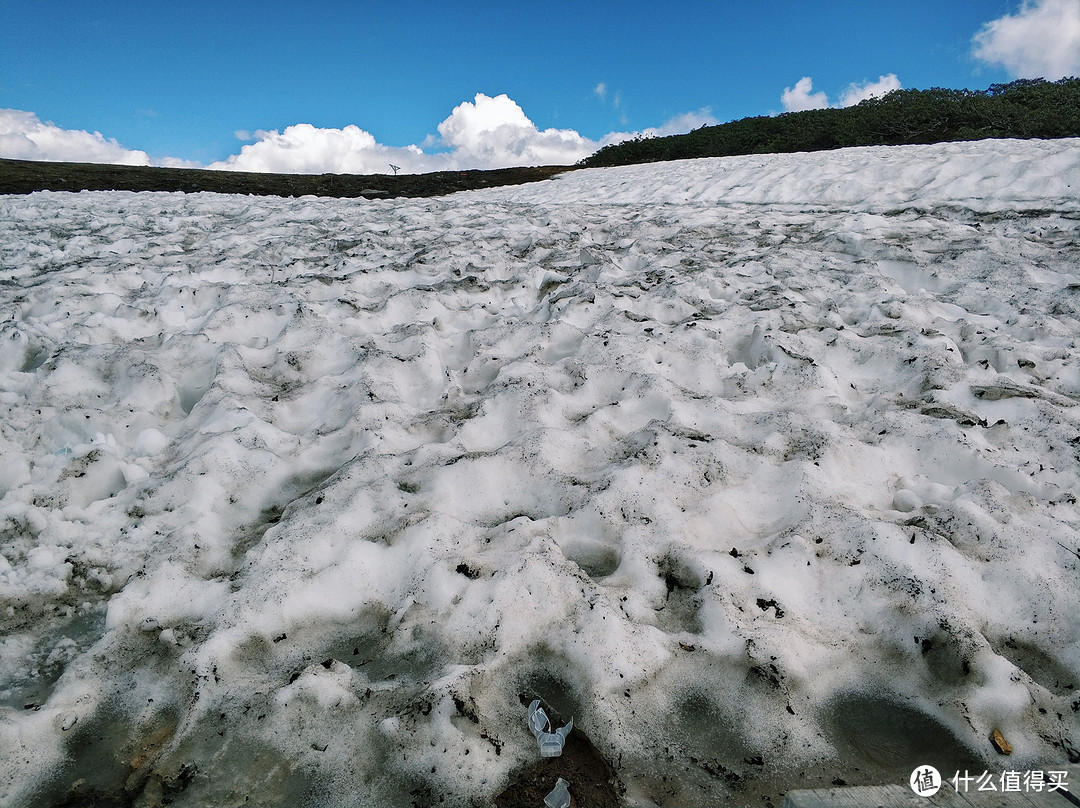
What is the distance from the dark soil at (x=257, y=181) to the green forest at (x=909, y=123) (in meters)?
6.93

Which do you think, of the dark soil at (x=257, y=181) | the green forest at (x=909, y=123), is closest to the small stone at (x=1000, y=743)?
the green forest at (x=909, y=123)

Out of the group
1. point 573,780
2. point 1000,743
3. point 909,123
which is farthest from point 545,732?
point 909,123

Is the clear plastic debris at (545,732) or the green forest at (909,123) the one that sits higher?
the green forest at (909,123)

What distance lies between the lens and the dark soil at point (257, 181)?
627 inches

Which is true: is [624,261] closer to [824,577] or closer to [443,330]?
[443,330]

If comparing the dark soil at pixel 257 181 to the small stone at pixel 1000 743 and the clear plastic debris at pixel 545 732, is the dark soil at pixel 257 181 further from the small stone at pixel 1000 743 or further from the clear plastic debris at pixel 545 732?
the small stone at pixel 1000 743

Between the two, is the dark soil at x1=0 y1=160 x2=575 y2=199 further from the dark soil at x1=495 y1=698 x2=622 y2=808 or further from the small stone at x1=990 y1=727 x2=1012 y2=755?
the small stone at x1=990 y1=727 x2=1012 y2=755

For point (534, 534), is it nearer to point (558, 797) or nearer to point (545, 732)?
point (545, 732)

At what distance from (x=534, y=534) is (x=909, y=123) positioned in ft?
65.7

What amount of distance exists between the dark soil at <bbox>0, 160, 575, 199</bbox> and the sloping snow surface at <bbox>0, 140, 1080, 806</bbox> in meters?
12.9

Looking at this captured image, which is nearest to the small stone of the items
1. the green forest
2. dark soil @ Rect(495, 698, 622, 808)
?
dark soil @ Rect(495, 698, 622, 808)

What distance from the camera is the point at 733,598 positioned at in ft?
7.03

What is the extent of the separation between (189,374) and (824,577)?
13.2 feet

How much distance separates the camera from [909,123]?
16797 millimetres
